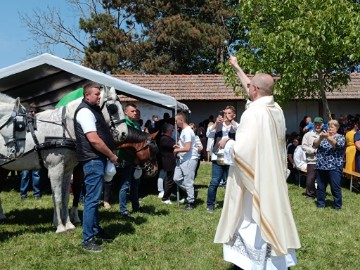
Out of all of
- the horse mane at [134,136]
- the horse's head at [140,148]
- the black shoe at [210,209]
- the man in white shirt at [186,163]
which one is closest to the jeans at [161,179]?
the man in white shirt at [186,163]

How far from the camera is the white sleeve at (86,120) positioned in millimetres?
5559

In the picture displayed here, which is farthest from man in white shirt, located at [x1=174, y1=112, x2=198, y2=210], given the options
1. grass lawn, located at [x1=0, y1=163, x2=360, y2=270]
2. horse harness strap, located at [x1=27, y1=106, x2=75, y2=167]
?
horse harness strap, located at [x1=27, y1=106, x2=75, y2=167]

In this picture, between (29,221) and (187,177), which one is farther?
(187,177)

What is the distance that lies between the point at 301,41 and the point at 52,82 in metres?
7.40

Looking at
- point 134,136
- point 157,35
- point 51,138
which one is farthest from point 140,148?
point 157,35

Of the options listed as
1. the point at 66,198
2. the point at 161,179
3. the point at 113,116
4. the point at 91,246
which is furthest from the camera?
the point at 161,179

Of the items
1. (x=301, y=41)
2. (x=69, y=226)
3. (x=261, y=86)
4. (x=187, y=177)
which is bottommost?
(x=69, y=226)

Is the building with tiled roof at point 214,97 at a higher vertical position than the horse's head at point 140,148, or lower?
higher

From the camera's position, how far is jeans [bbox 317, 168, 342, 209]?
8.95 m

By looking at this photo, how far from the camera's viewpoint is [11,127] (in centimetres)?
636

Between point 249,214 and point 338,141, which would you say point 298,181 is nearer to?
point 338,141

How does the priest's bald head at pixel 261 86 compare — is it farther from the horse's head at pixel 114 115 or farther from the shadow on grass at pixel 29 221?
the shadow on grass at pixel 29 221

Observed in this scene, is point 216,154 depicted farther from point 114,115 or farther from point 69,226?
point 69,226

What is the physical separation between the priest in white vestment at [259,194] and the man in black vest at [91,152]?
1982 millimetres
